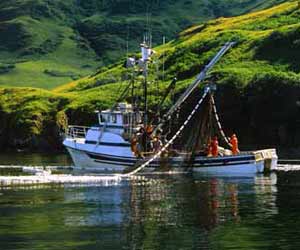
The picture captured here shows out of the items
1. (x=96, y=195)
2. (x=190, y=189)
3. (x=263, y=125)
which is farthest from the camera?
(x=263, y=125)

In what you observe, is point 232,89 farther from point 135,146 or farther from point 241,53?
point 135,146

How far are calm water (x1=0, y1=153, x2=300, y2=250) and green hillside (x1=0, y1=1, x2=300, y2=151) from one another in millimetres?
53938

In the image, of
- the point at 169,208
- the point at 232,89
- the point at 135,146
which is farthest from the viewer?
the point at 232,89

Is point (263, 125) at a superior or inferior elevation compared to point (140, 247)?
superior

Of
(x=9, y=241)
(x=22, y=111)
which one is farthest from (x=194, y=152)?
(x=22, y=111)

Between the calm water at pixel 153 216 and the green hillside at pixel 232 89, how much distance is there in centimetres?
5394

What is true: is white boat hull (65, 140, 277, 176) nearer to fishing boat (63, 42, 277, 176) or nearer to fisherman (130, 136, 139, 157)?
fishing boat (63, 42, 277, 176)

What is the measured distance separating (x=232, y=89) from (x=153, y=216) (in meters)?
85.3

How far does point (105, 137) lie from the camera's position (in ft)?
291

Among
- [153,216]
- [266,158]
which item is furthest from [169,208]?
[266,158]

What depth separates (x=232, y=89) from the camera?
134 meters

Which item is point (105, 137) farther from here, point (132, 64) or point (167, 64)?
point (167, 64)

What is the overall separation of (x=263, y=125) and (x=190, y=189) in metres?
64.0

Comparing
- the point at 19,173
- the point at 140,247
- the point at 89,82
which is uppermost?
the point at 89,82
